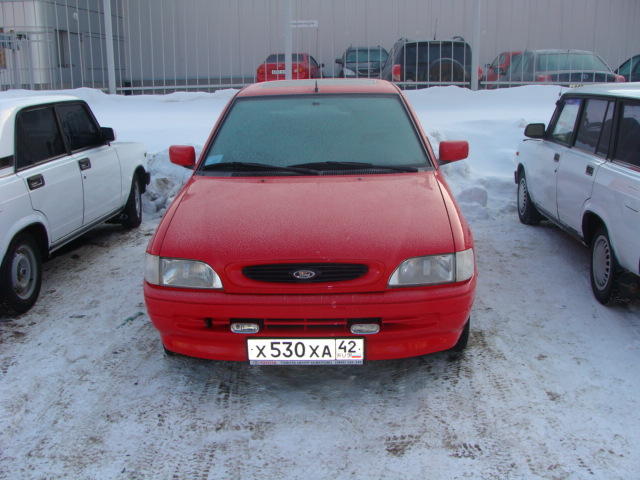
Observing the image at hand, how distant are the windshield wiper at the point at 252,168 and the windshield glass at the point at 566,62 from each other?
962cm

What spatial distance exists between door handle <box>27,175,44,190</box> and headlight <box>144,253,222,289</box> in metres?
1.86

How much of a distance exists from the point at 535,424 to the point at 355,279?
1.15 m

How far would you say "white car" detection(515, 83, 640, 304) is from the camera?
4.40 metres

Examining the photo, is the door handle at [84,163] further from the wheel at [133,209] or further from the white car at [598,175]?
the white car at [598,175]

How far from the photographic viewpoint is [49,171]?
5.18 m

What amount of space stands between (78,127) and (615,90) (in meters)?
4.57

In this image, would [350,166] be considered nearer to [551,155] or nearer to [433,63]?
[551,155]

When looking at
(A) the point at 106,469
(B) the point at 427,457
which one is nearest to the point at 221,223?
(A) the point at 106,469

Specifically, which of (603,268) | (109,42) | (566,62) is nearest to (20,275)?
(603,268)

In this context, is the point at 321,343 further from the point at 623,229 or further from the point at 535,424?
the point at 623,229

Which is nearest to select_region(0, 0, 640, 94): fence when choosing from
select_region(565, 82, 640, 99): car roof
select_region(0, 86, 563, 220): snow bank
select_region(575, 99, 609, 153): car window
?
select_region(0, 86, 563, 220): snow bank

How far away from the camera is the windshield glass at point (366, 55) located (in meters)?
13.6

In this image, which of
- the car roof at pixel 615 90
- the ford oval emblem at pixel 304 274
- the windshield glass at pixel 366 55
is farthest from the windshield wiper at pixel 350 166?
the windshield glass at pixel 366 55

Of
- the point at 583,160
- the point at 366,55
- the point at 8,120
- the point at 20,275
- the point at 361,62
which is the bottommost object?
the point at 20,275
